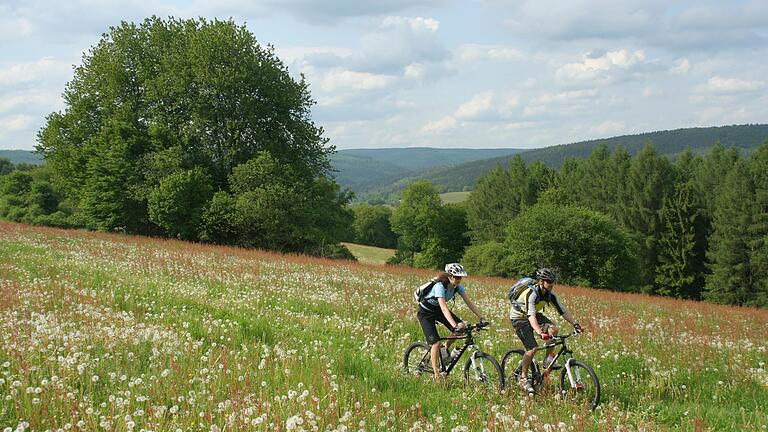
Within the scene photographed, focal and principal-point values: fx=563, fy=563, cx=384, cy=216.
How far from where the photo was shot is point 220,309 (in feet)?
40.5

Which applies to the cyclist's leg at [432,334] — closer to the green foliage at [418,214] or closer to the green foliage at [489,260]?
the green foliage at [489,260]

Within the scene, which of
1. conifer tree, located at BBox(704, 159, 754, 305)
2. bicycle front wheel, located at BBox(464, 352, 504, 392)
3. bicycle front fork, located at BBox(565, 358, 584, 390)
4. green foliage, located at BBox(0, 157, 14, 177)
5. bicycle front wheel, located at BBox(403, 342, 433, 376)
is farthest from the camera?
green foliage, located at BBox(0, 157, 14, 177)

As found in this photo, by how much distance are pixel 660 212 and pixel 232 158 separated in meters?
51.5

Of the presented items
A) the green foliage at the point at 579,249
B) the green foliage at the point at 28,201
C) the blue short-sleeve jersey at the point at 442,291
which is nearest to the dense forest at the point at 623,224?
the green foliage at the point at 579,249

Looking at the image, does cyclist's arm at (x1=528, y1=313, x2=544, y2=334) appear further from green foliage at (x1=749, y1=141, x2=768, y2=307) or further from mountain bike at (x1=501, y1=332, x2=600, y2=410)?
Answer: green foliage at (x1=749, y1=141, x2=768, y2=307)

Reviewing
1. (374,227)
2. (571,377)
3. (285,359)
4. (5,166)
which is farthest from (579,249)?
(5,166)

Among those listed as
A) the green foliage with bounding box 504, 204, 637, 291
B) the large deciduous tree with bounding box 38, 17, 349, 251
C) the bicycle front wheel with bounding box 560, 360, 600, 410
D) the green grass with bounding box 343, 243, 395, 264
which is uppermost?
the large deciduous tree with bounding box 38, 17, 349, 251

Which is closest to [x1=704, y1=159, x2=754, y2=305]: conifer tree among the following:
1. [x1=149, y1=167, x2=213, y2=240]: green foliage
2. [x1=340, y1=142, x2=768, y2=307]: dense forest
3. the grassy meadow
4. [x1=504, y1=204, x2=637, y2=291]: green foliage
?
[x1=340, y1=142, x2=768, y2=307]: dense forest

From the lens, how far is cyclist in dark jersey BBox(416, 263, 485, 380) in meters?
8.75

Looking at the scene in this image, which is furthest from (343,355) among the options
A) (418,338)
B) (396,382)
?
(418,338)

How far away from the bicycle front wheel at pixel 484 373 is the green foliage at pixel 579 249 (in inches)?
1736

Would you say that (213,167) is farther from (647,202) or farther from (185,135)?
(647,202)

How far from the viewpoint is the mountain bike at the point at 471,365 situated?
→ 859 cm

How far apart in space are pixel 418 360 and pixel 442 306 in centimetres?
144
